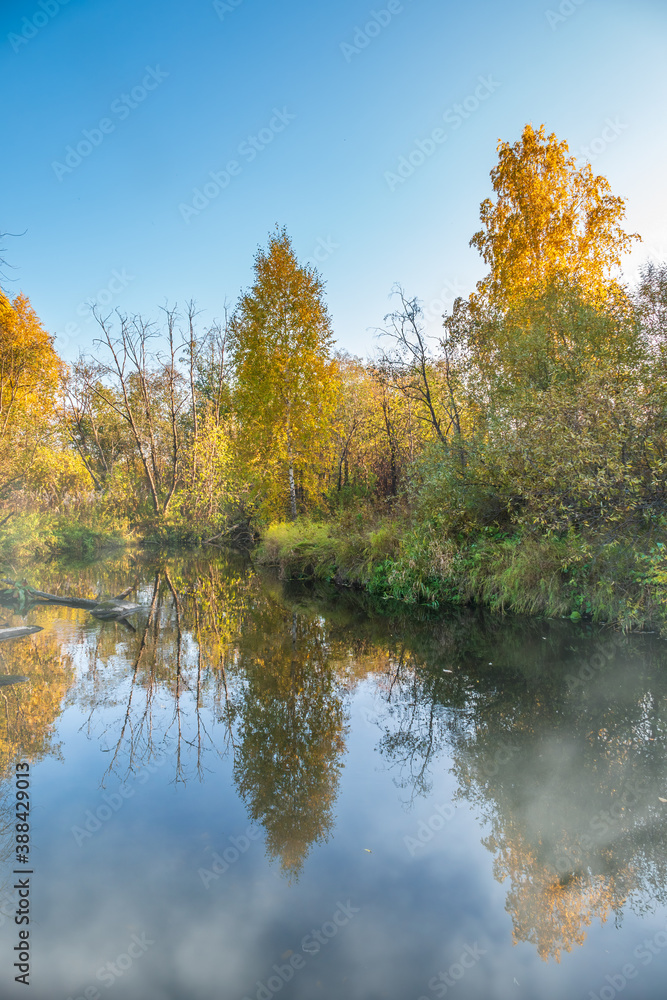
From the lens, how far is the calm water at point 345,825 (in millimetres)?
2898

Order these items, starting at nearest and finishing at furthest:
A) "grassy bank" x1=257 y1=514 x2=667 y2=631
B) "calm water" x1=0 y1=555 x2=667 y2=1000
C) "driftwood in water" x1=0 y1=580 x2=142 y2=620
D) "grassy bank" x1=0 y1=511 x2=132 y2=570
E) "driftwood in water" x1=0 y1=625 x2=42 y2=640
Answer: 1. "calm water" x1=0 y1=555 x2=667 y2=1000
2. "grassy bank" x1=257 y1=514 x2=667 y2=631
3. "driftwood in water" x1=0 y1=625 x2=42 y2=640
4. "driftwood in water" x1=0 y1=580 x2=142 y2=620
5. "grassy bank" x1=0 y1=511 x2=132 y2=570

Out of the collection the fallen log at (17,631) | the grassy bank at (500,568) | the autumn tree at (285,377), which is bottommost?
the fallen log at (17,631)

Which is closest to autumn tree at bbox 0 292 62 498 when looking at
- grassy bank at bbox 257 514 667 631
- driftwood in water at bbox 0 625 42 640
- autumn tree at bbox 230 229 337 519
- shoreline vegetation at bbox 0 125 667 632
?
shoreline vegetation at bbox 0 125 667 632

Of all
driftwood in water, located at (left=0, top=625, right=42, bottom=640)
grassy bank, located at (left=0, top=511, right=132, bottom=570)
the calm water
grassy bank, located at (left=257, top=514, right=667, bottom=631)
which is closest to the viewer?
the calm water

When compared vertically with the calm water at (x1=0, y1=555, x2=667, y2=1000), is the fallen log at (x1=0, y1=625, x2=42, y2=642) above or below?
above

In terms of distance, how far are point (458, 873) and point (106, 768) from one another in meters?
3.36

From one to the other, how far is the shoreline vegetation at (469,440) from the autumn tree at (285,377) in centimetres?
7

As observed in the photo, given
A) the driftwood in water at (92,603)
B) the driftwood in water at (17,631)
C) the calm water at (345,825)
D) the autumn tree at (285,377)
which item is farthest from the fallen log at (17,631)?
the autumn tree at (285,377)

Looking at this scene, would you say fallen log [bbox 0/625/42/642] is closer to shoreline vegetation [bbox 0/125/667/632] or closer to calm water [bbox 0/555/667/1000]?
calm water [bbox 0/555/667/1000]

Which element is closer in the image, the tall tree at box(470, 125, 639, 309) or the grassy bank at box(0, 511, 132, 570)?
the tall tree at box(470, 125, 639, 309)

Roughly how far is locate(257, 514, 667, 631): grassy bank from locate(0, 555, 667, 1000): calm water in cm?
99

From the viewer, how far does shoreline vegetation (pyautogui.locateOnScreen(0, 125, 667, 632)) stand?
8.78 meters

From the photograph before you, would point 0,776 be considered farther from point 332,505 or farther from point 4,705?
point 332,505

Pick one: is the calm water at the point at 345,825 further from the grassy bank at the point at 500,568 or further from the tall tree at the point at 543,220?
the tall tree at the point at 543,220
